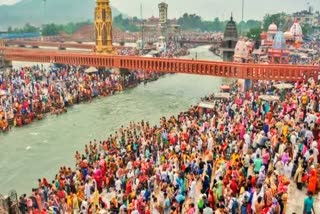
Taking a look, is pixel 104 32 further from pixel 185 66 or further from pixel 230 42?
pixel 230 42

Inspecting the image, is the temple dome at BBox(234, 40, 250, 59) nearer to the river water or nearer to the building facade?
the river water

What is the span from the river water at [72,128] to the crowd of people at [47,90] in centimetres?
92

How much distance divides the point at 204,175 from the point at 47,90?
89.5ft

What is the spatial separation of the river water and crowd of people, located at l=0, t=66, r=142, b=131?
92 centimetres

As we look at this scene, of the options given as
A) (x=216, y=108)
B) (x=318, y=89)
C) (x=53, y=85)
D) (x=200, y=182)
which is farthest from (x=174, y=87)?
(x=200, y=182)

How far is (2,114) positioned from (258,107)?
18.9 meters

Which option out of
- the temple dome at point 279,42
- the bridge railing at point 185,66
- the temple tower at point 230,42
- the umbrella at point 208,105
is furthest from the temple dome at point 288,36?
the umbrella at point 208,105

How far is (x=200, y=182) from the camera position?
15.4 meters

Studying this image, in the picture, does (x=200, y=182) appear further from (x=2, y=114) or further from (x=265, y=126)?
(x=2, y=114)

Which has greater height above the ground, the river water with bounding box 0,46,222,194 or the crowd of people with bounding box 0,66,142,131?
the crowd of people with bounding box 0,66,142,131

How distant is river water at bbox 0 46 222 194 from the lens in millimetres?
22844

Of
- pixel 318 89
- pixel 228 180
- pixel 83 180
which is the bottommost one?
pixel 83 180

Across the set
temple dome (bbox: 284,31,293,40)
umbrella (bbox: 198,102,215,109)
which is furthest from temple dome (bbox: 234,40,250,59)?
umbrella (bbox: 198,102,215,109)

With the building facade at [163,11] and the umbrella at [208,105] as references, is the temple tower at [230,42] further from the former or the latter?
the building facade at [163,11]
